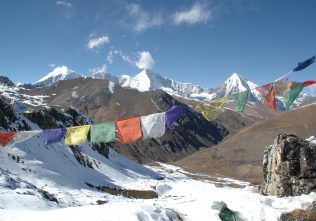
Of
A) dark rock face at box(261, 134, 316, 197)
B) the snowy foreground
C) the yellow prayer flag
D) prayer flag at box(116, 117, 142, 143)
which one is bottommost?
the snowy foreground

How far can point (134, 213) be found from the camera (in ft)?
60.4

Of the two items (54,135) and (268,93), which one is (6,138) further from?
(268,93)

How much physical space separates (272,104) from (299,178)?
432 centimetres

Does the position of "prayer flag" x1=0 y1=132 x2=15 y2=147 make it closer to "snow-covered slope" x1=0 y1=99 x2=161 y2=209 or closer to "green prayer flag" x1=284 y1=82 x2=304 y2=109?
"snow-covered slope" x1=0 y1=99 x2=161 y2=209

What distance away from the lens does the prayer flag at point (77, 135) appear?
22.5 meters

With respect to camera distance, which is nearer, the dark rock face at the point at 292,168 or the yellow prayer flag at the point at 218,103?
the yellow prayer flag at the point at 218,103

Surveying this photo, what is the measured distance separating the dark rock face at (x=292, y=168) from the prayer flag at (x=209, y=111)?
5040 mm

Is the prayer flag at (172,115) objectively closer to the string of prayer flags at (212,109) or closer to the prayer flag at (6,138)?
the string of prayer flags at (212,109)

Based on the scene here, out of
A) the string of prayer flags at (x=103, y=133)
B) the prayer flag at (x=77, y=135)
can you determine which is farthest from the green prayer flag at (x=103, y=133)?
the prayer flag at (x=77, y=135)

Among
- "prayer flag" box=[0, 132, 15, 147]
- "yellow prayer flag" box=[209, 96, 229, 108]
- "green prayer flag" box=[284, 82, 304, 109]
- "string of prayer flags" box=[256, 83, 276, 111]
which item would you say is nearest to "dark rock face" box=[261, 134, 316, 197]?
"green prayer flag" box=[284, 82, 304, 109]

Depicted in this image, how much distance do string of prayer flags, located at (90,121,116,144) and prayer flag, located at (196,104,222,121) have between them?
4576 mm

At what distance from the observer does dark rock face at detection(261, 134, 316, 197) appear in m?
23.2

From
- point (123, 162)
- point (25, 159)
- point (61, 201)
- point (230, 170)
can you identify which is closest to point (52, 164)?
point (25, 159)

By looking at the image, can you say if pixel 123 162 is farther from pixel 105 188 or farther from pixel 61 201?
pixel 61 201
